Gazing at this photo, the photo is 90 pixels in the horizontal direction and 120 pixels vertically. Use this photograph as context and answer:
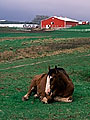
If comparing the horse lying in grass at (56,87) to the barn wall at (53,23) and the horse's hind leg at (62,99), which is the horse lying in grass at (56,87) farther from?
the barn wall at (53,23)

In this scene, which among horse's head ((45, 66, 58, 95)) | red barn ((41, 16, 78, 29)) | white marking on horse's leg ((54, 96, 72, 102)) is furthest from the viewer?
red barn ((41, 16, 78, 29))

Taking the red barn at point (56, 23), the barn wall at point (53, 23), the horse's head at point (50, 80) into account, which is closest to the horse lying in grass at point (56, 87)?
the horse's head at point (50, 80)

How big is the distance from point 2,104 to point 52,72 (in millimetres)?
1999

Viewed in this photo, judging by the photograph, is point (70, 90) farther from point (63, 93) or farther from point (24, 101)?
point (24, 101)

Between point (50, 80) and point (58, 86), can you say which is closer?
point (50, 80)

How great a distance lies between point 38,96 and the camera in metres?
11.3

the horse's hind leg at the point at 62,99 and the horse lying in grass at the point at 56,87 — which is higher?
the horse lying in grass at the point at 56,87

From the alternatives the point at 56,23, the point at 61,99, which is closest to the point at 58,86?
the point at 61,99

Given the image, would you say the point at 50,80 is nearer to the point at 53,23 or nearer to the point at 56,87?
the point at 56,87

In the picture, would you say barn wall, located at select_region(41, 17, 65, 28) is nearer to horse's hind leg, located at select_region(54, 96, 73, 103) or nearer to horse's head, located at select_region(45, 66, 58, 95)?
horse's hind leg, located at select_region(54, 96, 73, 103)

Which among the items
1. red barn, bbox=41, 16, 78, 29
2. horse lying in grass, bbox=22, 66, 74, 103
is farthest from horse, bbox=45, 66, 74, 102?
red barn, bbox=41, 16, 78, 29

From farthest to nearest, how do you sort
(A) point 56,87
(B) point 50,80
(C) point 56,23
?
(C) point 56,23
(A) point 56,87
(B) point 50,80

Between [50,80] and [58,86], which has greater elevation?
[50,80]

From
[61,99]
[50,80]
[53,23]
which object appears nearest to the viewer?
[50,80]
